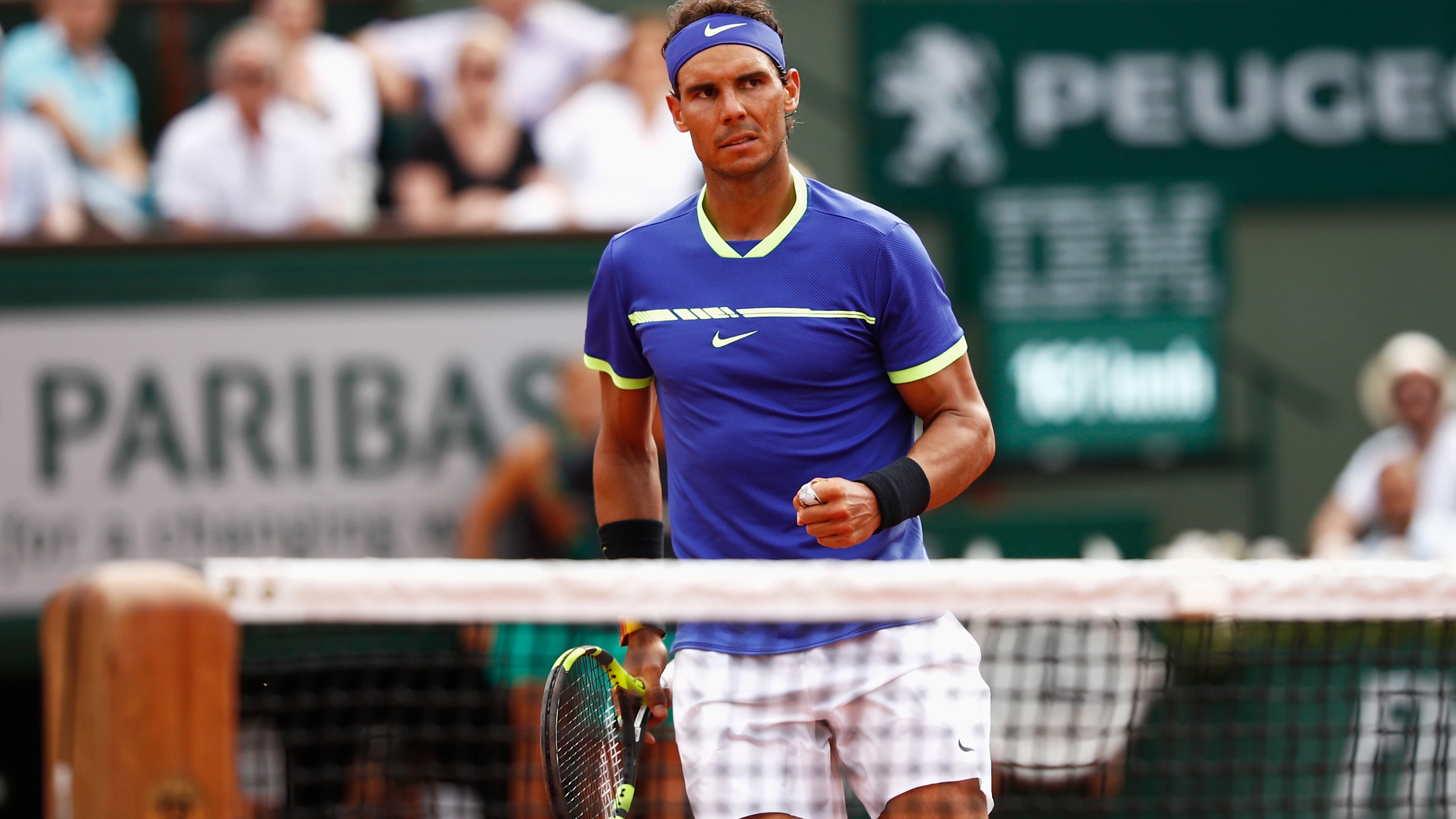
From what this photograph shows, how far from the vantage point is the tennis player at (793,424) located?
123 inches

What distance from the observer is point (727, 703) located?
3.17 meters

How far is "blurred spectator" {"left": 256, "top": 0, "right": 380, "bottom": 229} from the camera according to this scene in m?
8.21

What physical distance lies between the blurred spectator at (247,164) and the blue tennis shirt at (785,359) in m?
5.02

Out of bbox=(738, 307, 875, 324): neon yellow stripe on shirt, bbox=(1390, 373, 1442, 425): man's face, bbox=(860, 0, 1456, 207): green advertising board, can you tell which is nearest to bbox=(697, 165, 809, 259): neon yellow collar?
bbox=(738, 307, 875, 324): neon yellow stripe on shirt

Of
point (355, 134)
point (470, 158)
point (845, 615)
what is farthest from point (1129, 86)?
point (845, 615)

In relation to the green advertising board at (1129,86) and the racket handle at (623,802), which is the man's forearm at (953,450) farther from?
the green advertising board at (1129,86)

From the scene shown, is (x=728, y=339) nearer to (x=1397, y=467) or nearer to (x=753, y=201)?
(x=753, y=201)

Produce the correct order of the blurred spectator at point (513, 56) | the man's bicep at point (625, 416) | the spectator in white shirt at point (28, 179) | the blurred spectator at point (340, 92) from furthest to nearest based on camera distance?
the blurred spectator at point (513, 56), the blurred spectator at point (340, 92), the spectator in white shirt at point (28, 179), the man's bicep at point (625, 416)

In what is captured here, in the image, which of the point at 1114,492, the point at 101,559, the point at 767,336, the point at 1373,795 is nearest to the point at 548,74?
the point at 101,559

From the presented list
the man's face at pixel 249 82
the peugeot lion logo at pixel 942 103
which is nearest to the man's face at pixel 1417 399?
the peugeot lion logo at pixel 942 103

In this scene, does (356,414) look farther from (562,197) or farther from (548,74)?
(548,74)

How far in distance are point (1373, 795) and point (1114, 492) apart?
10.4 feet

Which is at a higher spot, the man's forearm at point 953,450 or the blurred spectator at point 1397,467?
the man's forearm at point 953,450

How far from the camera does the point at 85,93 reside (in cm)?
821
